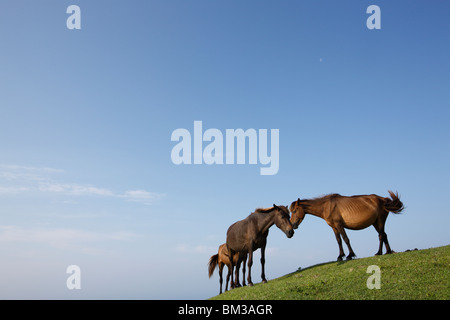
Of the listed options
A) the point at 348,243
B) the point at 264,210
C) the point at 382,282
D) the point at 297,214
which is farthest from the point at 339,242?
the point at 382,282

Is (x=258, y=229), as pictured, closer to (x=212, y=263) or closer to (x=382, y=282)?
(x=382, y=282)

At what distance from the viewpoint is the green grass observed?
13.0 m

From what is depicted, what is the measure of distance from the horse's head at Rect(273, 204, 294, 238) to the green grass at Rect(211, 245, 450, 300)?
2149 mm

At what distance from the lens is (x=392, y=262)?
Answer: 16.4 metres

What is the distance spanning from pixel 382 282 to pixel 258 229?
665 cm

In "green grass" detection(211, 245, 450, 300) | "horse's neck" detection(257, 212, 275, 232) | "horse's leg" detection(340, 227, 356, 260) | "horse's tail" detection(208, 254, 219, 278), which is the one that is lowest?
"horse's tail" detection(208, 254, 219, 278)

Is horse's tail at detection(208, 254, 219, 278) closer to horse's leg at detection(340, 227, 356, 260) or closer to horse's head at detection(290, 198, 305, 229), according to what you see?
horse's head at detection(290, 198, 305, 229)

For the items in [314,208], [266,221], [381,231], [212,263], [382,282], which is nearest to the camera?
[382,282]

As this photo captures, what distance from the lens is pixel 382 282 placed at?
46.1ft

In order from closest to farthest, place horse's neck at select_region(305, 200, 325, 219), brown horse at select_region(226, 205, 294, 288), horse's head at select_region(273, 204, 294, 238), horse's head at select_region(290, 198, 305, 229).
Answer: horse's head at select_region(273, 204, 294, 238) < brown horse at select_region(226, 205, 294, 288) < horse's neck at select_region(305, 200, 325, 219) < horse's head at select_region(290, 198, 305, 229)

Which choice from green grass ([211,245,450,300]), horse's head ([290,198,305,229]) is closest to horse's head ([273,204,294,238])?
green grass ([211,245,450,300])
